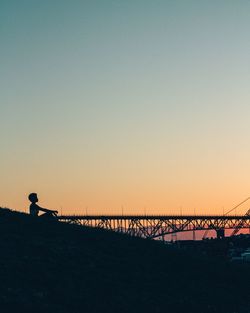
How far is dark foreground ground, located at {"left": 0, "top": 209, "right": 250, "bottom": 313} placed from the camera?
1512 centimetres

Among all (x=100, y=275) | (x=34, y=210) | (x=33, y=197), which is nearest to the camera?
(x=100, y=275)

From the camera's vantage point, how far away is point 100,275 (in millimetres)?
17984

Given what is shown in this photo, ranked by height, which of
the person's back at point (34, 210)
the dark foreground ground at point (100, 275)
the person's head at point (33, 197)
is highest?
the person's head at point (33, 197)

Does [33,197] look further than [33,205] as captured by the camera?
No

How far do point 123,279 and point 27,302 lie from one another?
4.81 m

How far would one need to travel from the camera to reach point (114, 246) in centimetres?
2217

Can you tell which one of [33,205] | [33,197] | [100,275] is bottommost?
[100,275]

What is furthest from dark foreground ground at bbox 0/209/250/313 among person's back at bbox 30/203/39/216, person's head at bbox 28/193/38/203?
person's head at bbox 28/193/38/203

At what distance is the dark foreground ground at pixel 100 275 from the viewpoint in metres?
15.1

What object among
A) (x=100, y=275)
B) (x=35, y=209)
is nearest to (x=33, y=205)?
(x=35, y=209)

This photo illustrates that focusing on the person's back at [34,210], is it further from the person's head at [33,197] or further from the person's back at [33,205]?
the person's head at [33,197]

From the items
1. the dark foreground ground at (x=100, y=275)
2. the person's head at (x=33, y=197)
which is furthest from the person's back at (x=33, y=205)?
the dark foreground ground at (x=100, y=275)

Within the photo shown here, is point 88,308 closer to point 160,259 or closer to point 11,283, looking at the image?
point 11,283

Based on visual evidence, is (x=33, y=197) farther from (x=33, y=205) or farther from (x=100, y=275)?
(x=100, y=275)
